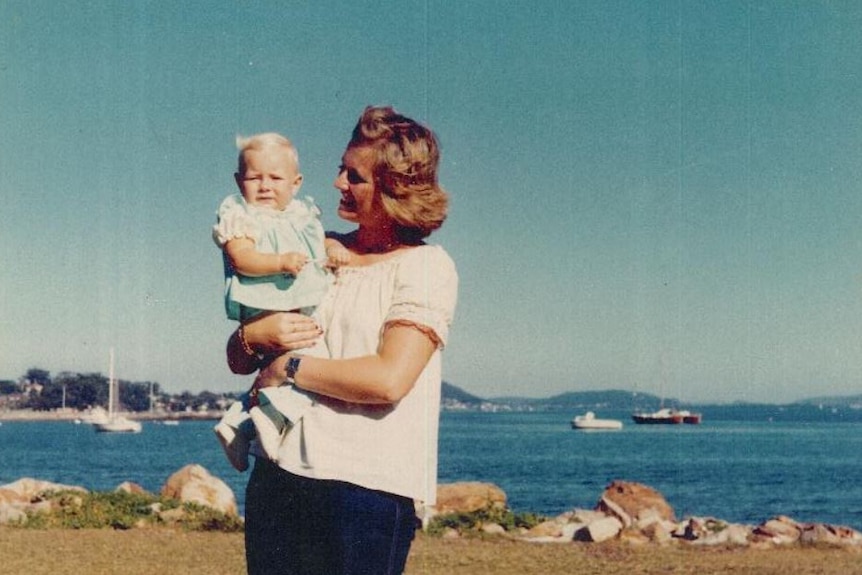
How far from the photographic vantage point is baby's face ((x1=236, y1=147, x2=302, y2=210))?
280cm

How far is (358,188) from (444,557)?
9113mm

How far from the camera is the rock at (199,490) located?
1723cm

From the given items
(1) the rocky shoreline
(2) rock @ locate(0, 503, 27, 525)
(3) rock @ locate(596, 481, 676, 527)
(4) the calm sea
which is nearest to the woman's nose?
(1) the rocky shoreline

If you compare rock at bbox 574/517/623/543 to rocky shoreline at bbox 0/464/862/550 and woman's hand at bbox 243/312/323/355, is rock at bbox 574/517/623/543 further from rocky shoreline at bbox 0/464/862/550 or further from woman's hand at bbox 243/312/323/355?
woman's hand at bbox 243/312/323/355

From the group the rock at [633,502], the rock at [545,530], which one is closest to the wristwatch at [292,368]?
the rock at [545,530]

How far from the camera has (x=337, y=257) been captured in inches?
104

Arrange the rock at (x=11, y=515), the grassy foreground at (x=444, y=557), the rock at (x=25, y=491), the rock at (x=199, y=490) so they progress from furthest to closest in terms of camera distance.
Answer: the rock at (x=25, y=491) < the rock at (x=199, y=490) < the rock at (x=11, y=515) < the grassy foreground at (x=444, y=557)

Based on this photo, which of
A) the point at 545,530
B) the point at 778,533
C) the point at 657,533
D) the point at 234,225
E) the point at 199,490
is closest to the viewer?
the point at 234,225

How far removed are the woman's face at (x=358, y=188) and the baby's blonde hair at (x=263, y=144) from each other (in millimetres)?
269

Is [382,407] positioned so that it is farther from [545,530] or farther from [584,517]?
[584,517]

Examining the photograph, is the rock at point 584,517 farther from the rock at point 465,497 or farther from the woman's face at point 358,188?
the woman's face at point 358,188

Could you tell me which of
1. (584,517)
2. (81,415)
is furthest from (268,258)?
(81,415)

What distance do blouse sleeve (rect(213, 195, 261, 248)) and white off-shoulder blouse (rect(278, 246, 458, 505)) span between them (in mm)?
260

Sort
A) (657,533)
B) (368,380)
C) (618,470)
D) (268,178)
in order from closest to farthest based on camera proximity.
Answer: (368,380) < (268,178) < (657,533) < (618,470)
